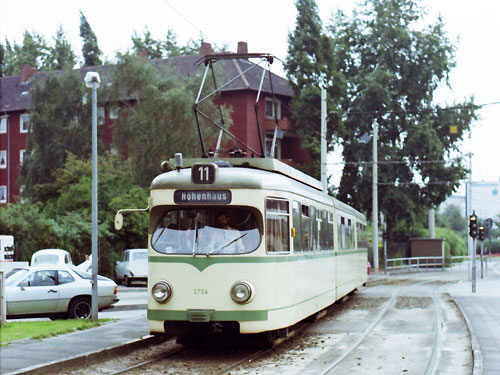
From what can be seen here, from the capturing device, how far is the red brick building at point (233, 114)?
55219 mm

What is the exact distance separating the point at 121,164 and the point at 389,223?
759 inches

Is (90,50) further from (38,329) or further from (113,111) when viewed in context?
(38,329)

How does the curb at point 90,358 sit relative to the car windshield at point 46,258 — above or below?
below

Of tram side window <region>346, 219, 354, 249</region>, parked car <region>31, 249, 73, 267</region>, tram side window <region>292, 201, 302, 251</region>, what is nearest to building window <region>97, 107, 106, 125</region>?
parked car <region>31, 249, 73, 267</region>

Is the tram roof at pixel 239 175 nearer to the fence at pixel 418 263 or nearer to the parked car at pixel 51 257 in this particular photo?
the parked car at pixel 51 257

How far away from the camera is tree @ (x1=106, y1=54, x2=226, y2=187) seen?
160 ft

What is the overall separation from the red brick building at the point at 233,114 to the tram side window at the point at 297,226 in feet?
116

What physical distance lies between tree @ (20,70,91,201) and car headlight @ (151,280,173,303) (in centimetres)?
4552

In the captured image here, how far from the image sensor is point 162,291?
12805 millimetres

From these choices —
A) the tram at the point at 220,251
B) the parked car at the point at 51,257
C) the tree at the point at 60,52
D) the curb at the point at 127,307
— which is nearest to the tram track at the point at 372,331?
the tram at the point at 220,251

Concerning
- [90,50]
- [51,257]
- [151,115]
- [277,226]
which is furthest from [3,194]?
[277,226]

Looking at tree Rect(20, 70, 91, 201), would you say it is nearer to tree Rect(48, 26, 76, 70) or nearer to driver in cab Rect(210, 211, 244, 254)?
tree Rect(48, 26, 76, 70)

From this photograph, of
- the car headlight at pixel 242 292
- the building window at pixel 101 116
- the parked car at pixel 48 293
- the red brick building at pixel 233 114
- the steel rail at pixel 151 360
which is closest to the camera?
the steel rail at pixel 151 360

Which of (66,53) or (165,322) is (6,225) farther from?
(66,53)
